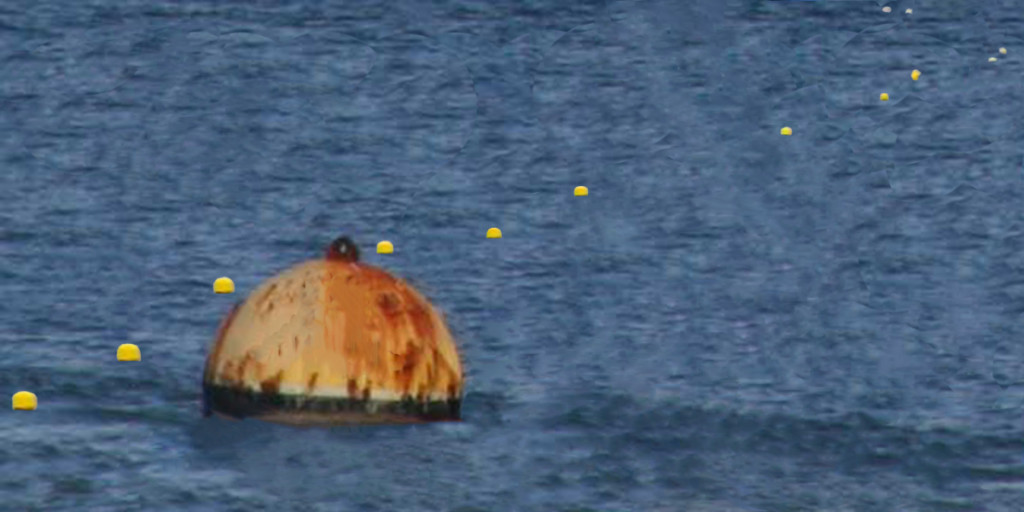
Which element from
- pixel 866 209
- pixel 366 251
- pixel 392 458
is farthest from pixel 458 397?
pixel 866 209

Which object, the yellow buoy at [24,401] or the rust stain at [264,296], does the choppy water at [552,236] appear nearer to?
the yellow buoy at [24,401]

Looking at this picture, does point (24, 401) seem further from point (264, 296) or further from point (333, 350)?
point (333, 350)

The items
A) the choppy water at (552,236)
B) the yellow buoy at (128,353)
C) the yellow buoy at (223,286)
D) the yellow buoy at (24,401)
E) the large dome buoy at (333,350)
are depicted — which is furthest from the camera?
the yellow buoy at (223,286)

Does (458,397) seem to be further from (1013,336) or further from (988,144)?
(988,144)

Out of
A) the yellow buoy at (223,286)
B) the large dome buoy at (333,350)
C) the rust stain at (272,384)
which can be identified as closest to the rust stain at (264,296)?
the large dome buoy at (333,350)

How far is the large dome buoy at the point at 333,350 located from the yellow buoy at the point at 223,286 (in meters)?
6.88

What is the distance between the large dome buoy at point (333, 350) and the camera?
81.0ft

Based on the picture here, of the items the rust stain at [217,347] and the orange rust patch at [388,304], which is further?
the rust stain at [217,347]

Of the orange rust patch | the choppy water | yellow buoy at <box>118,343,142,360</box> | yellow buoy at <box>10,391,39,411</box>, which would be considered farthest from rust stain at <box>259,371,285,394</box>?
yellow buoy at <box>118,343,142,360</box>

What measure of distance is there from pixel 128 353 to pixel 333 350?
4540mm

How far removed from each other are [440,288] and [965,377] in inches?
259

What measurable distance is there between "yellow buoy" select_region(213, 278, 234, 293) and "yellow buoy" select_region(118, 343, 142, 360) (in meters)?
3.46

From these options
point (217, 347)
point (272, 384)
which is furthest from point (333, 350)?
point (217, 347)

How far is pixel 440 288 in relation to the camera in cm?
3259
